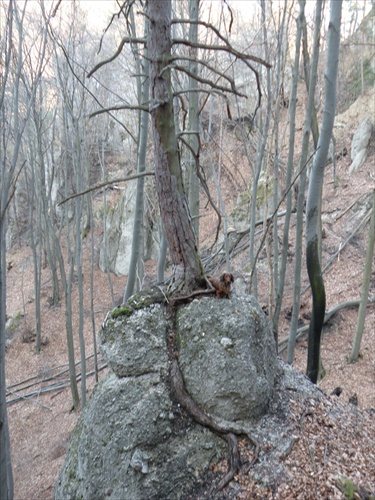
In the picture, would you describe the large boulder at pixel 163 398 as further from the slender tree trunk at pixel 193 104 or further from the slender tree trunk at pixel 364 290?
the slender tree trunk at pixel 364 290

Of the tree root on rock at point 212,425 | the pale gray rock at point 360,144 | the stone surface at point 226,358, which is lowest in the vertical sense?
the tree root on rock at point 212,425

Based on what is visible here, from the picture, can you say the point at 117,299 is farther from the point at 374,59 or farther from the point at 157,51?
the point at 374,59

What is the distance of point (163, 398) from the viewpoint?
2.51 m

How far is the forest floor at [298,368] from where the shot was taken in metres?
2.33

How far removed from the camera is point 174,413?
2.48 meters

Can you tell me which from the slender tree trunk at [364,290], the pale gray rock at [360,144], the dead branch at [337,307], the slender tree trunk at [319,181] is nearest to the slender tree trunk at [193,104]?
the slender tree trunk at [319,181]

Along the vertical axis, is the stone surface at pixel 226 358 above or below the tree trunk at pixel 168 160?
below

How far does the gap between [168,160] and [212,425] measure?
1899 millimetres

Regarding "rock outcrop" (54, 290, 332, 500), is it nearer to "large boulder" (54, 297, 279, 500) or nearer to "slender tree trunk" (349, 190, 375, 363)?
"large boulder" (54, 297, 279, 500)

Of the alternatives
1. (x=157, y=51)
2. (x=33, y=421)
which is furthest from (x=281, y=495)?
(x=33, y=421)

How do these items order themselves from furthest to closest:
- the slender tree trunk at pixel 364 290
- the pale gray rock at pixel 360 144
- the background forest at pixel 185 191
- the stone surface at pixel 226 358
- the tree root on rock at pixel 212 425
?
the pale gray rock at pixel 360 144
the slender tree trunk at pixel 364 290
the background forest at pixel 185 191
the stone surface at pixel 226 358
the tree root on rock at pixel 212 425

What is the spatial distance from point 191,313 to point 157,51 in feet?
6.26

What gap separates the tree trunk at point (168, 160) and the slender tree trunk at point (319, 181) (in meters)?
1.87

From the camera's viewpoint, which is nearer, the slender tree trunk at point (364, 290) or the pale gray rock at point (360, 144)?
the slender tree trunk at point (364, 290)
